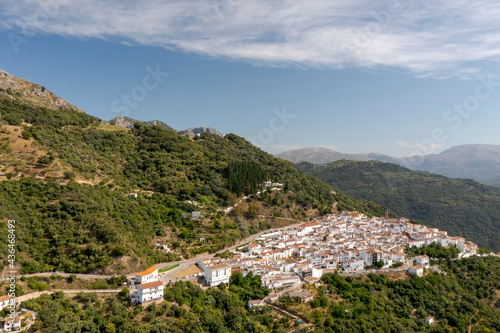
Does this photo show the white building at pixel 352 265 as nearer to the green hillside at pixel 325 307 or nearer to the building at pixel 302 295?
the green hillside at pixel 325 307

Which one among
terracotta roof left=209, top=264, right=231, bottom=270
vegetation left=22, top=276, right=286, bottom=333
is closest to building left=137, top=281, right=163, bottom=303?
vegetation left=22, top=276, right=286, bottom=333

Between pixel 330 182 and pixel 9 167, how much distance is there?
3481 inches

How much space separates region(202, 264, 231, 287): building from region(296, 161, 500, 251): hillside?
57.7m

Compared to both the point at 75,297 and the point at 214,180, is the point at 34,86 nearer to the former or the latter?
the point at 214,180

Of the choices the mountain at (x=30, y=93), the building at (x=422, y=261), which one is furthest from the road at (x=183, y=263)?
the mountain at (x=30, y=93)

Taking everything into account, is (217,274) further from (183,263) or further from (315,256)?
(315,256)

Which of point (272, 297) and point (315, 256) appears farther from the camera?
point (315, 256)

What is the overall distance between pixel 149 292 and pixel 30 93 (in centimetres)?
4508

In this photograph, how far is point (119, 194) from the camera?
A: 3297 cm

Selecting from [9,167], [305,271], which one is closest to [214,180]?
[305,271]

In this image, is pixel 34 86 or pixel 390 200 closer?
pixel 34 86

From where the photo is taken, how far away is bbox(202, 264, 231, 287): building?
24.8 metres

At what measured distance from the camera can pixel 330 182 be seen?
102m

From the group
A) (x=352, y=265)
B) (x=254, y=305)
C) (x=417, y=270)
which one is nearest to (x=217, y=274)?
(x=254, y=305)
